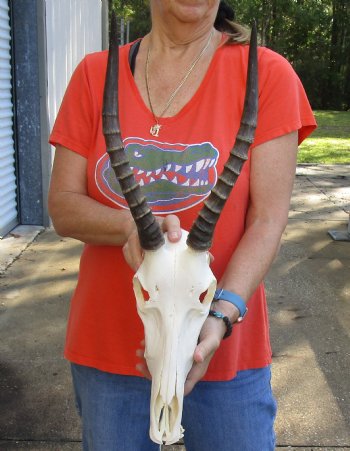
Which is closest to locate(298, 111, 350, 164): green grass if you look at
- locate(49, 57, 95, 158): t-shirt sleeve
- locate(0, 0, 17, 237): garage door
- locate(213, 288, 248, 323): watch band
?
locate(0, 0, 17, 237): garage door

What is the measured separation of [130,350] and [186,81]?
898 millimetres

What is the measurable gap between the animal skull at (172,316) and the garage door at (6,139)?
5771 millimetres

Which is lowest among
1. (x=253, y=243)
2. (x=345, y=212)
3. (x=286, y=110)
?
(x=345, y=212)

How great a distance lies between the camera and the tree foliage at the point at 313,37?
113 ft

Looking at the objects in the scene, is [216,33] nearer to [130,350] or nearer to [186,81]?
[186,81]

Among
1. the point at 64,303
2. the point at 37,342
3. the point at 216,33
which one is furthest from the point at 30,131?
the point at 216,33

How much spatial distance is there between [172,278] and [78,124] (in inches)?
24.8

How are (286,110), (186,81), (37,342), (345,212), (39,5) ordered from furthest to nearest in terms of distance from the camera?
(345,212), (39,5), (37,342), (186,81), (286,110)

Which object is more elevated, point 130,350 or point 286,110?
point 286,110

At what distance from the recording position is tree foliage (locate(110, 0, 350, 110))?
1359 inches

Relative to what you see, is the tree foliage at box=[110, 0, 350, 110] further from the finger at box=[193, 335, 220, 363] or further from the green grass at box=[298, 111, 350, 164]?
the finger at box=[193, 335, 220, 363]

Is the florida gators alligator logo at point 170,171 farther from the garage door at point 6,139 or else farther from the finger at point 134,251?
the garage door at point 6,139

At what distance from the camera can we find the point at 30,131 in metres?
7.55

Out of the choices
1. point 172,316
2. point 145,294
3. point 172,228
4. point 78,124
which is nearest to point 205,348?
point 172,316
